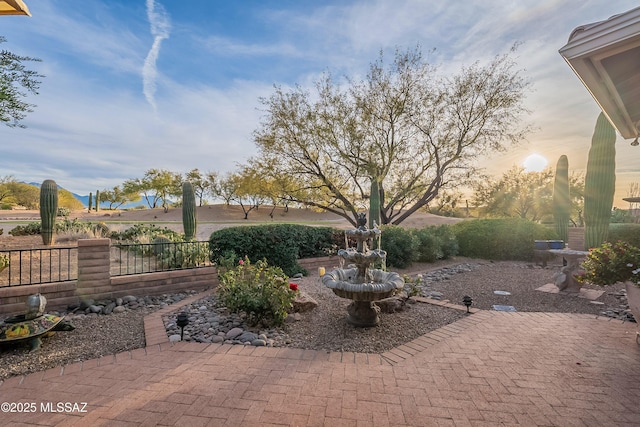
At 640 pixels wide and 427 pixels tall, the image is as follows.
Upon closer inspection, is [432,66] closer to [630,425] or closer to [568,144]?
[568,144]

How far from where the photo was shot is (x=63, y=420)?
227cm

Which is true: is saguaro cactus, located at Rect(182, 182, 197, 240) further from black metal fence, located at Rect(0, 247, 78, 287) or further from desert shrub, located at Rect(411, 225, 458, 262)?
desert shrub, located at Rect(411, 225, 458, 262)

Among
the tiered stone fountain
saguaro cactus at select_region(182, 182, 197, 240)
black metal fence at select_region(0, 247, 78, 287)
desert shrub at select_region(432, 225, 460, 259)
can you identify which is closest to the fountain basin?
the tiered stone fountain

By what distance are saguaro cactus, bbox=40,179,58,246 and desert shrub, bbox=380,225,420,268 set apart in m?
11.9

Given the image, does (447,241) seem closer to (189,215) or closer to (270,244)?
(270,244)

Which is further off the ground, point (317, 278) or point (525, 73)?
point (525, 73)


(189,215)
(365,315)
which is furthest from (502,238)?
(189,215)

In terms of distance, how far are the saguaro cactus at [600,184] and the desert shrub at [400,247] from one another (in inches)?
259

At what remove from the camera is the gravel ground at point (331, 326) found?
3439mm

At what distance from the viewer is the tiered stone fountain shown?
3.87 meters

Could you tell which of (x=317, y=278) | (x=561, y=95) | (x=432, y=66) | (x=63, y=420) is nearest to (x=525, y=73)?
(x=432, y=66)

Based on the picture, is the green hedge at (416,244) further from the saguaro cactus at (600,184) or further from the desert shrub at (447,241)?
the saguaro cactus at (600,184)

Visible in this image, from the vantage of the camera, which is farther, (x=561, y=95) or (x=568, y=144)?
(x=568, y=144)

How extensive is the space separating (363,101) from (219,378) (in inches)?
497
